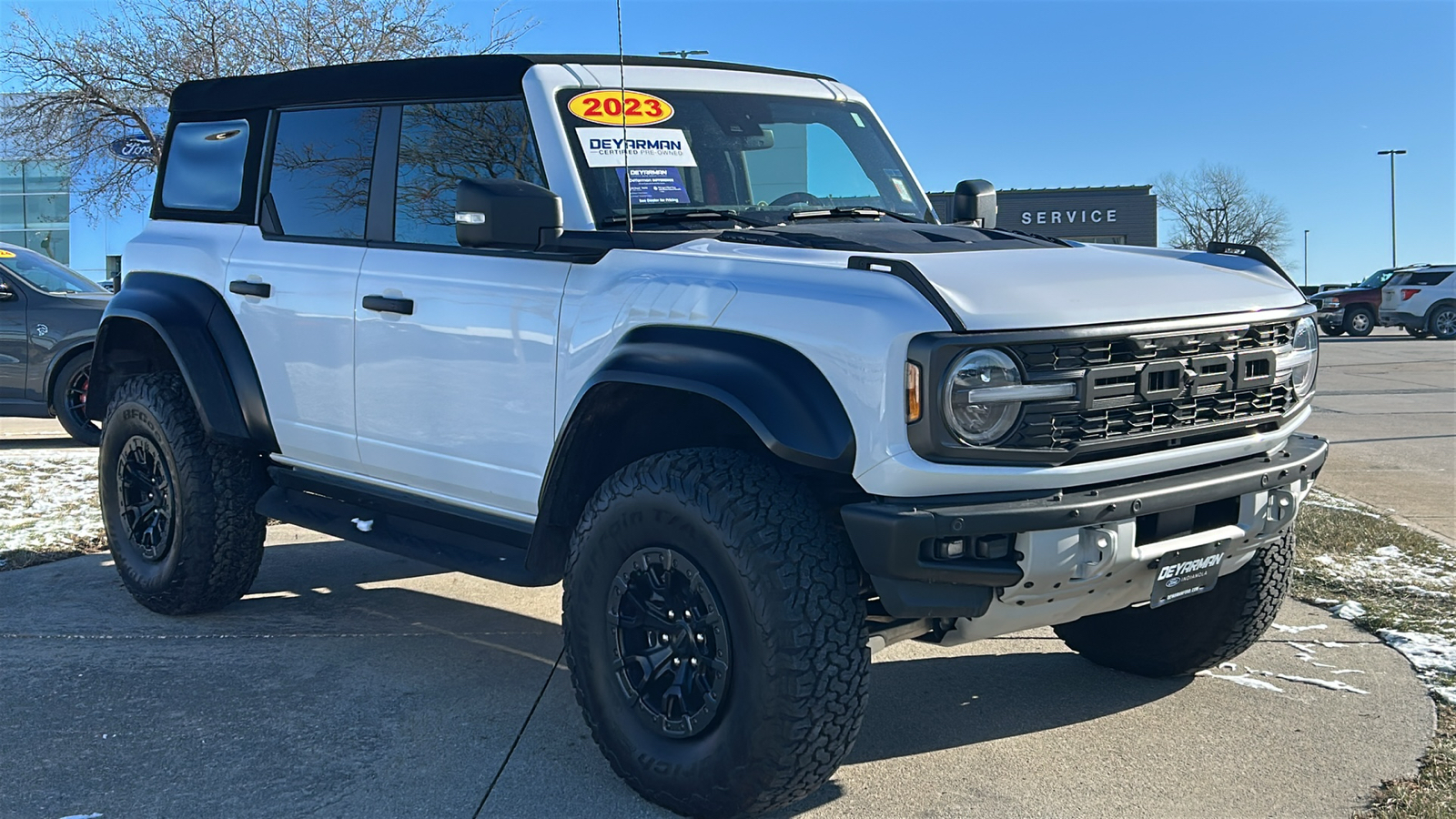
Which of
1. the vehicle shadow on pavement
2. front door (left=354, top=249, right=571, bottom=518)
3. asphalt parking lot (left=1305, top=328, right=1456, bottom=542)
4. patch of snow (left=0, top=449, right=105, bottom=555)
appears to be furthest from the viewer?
→ asphalt parking lot (left=1305, top=328, right=1456, bottom=542)

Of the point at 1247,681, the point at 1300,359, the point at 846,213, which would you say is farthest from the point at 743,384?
the point at 1247,681

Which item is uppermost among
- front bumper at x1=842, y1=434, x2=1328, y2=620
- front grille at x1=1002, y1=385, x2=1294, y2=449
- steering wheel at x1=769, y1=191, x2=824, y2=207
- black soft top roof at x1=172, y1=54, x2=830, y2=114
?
black soft top roof at x1=172, y1=54, x2=830, y2=114

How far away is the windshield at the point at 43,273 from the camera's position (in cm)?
1088

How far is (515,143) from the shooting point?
172 inches

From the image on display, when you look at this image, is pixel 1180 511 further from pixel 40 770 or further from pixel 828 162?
pixel 40 770

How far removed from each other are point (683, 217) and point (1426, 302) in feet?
95.3

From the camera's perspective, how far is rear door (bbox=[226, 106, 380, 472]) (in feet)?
15.7

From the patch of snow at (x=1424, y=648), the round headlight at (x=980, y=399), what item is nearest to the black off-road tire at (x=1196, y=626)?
the patch of snow at (x=1424, y=648)

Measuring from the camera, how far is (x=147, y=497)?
5723mm

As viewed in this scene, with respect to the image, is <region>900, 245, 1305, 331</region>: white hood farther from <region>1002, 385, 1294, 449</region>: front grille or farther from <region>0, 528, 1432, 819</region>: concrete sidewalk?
<region>0, 528, 1432, 819</region>: concrete sidewalk

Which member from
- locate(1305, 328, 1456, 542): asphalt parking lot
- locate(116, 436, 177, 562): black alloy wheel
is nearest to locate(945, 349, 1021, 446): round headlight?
locate(116, 436, 177, 562): black alloy wheel

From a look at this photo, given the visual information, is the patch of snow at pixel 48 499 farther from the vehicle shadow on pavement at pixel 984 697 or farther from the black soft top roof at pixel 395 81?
the vehicle shadow on pavement at pixel 984 697

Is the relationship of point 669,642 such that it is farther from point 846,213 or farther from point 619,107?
point 619,107

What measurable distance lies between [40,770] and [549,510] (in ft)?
5.45
